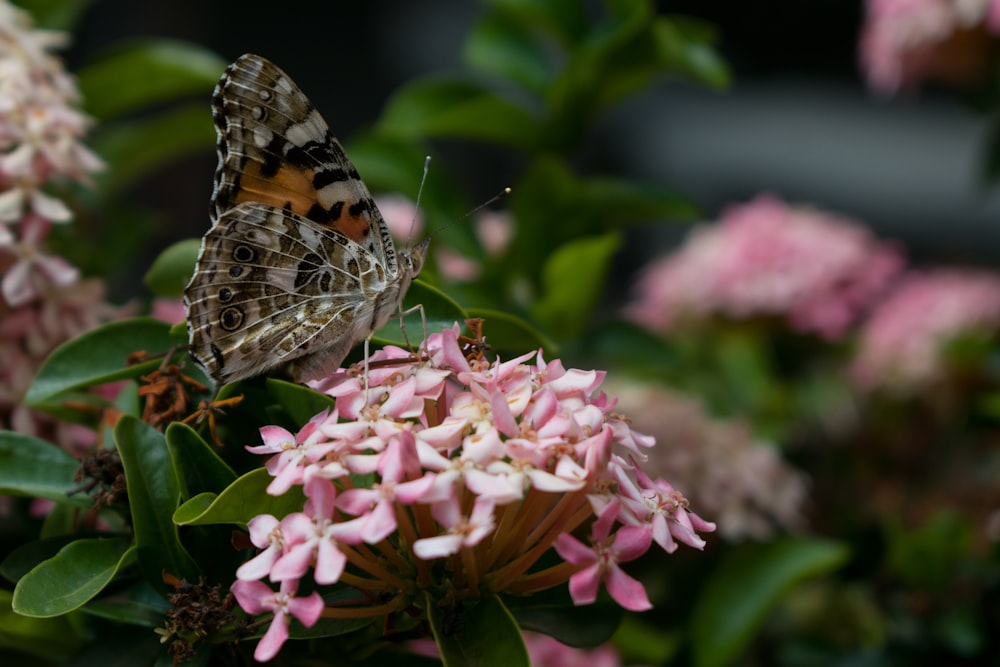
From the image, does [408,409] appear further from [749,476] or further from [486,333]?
[749,476]

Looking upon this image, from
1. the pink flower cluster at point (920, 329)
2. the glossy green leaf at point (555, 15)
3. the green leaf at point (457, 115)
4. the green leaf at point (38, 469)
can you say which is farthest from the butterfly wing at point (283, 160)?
the pink flower cluster at point (920, 329)

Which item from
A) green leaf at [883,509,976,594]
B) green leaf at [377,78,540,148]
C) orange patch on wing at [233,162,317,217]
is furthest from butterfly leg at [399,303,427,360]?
green leaf at [883,509,976,594]


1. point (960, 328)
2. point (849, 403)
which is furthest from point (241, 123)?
point (960, 328)

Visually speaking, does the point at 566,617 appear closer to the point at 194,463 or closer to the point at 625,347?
the point at 194,463

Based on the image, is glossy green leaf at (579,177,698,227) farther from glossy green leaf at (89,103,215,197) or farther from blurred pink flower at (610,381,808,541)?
glossy green leaf at (89,103,215,197)

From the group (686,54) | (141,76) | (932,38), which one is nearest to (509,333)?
(686,54)
